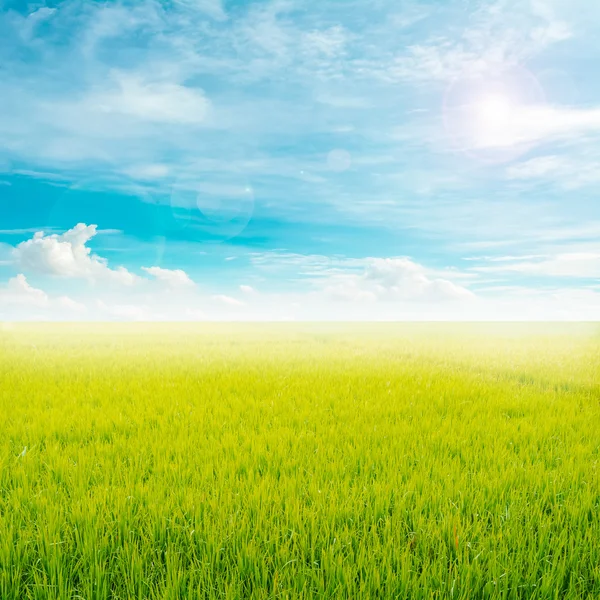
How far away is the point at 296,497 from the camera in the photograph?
4270 millimetres

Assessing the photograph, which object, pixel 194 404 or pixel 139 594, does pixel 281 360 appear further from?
pixel 139 594

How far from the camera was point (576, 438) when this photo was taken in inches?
261

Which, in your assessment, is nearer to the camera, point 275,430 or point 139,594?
point 139,594

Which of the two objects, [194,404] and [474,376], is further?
[474,376]

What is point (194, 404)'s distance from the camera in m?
8.38

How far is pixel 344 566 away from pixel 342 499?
95 cm

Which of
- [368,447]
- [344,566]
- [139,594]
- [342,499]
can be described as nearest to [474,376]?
[368,447]

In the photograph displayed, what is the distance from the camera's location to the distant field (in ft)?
10.6

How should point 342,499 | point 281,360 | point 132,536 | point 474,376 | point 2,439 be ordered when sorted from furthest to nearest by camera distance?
point 281,360 < point 474,376 < point 2,439 < point 342,499 < point 132,536

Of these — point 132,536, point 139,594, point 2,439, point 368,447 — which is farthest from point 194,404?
point 139,594

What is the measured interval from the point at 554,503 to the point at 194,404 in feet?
19.4

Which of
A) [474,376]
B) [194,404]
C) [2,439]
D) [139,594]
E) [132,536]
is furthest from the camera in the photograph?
[474,376]

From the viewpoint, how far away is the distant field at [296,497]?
3240 millimetres

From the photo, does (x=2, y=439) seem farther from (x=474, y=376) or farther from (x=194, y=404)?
(x=474, y=376)
